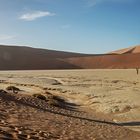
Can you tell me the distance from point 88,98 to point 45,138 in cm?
1814

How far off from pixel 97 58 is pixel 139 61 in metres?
16.7

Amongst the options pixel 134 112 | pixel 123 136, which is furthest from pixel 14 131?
pixel 134 112

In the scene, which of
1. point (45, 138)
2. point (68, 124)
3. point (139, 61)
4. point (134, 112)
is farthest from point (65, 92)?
point (139, 61)

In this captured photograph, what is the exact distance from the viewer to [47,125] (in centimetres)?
1269

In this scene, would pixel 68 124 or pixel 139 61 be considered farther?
pixel 139 61

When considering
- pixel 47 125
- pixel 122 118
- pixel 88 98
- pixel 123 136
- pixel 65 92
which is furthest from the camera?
pixel 65 92

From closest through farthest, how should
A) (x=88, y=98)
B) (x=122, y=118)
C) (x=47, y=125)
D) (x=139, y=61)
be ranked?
(x=47, y=125), (x=122, y=118), (x=88, y=98), (x=139, y=61)

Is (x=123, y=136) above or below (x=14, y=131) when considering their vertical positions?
below

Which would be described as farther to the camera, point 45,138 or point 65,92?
point 65,92

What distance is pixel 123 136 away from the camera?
13820 mm

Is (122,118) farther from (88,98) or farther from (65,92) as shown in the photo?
(65,92)

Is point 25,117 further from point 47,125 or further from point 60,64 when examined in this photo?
point 60,64

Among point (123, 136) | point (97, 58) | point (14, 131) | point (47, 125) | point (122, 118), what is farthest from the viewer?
point (97, 58)

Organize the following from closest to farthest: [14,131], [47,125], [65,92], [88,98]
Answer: [14,131]
[47,125]
[88,98]
[65,92]
